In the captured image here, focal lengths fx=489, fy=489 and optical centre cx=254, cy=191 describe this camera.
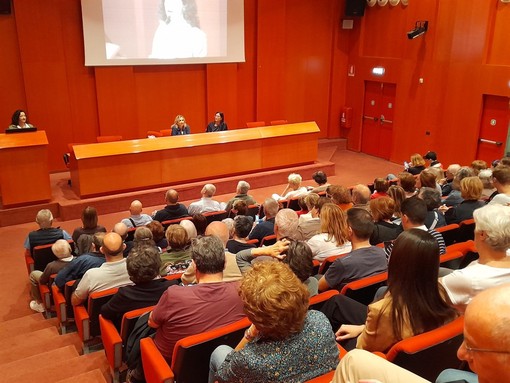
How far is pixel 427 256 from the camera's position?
6.73 feet

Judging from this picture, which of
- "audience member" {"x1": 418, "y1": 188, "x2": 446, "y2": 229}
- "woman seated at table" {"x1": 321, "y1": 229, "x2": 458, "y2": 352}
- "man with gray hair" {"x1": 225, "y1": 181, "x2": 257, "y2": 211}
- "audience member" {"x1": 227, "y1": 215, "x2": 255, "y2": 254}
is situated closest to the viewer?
"woman seated at table" {"x1": 321, "y1": 229, "x2": 458, "y2": 352}

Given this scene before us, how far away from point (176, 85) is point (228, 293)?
7.88 meters

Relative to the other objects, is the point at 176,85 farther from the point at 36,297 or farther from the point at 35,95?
Answer: the point at 36,297

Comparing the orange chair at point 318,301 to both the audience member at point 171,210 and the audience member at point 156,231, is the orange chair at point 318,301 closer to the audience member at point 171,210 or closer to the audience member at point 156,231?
the audience member at point 156,231

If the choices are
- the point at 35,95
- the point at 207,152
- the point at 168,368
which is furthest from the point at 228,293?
the point at 35,95

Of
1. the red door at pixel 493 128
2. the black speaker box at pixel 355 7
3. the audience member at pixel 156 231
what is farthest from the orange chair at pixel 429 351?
the black speaker box at pixel 355 7

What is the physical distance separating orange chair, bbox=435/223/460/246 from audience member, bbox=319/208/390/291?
4.12 ft

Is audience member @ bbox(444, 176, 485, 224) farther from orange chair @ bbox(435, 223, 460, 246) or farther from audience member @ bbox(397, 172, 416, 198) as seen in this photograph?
audience member @ bbox(397, 172, 416, 198)

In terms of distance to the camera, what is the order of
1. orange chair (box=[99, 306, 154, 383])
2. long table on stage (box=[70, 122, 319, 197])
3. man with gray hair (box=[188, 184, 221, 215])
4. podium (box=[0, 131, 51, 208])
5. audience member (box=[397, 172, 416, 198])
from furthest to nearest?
1. long table on stage (box=[70, 122, 319, 197])
2. podium (box=[0, 131, 51, 208])
3. man with gray hair (box=[188, 184, 221, 215])
4. audience member (box=[397, 172, 416, 198])
5. orange chair (box=[99, 306, 154, 383])

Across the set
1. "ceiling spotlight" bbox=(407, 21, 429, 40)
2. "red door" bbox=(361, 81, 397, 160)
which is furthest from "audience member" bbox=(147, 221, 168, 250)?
"red door" bbox=(361, 81, 397, 160)

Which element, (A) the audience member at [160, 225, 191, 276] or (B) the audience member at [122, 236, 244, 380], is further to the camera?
(A) the audience member at [160, 225, 191, 276]

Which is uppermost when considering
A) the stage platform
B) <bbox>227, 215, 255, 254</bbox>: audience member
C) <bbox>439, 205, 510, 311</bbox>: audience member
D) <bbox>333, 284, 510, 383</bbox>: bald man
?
<bbox>333, 284, 510, 383</bbox>: bald man

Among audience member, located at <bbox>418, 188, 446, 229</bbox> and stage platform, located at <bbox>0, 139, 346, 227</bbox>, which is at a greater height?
audience member, located at <bbox>418, 188, 446, 229</bbox>

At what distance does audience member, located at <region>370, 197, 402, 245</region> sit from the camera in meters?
3.95
